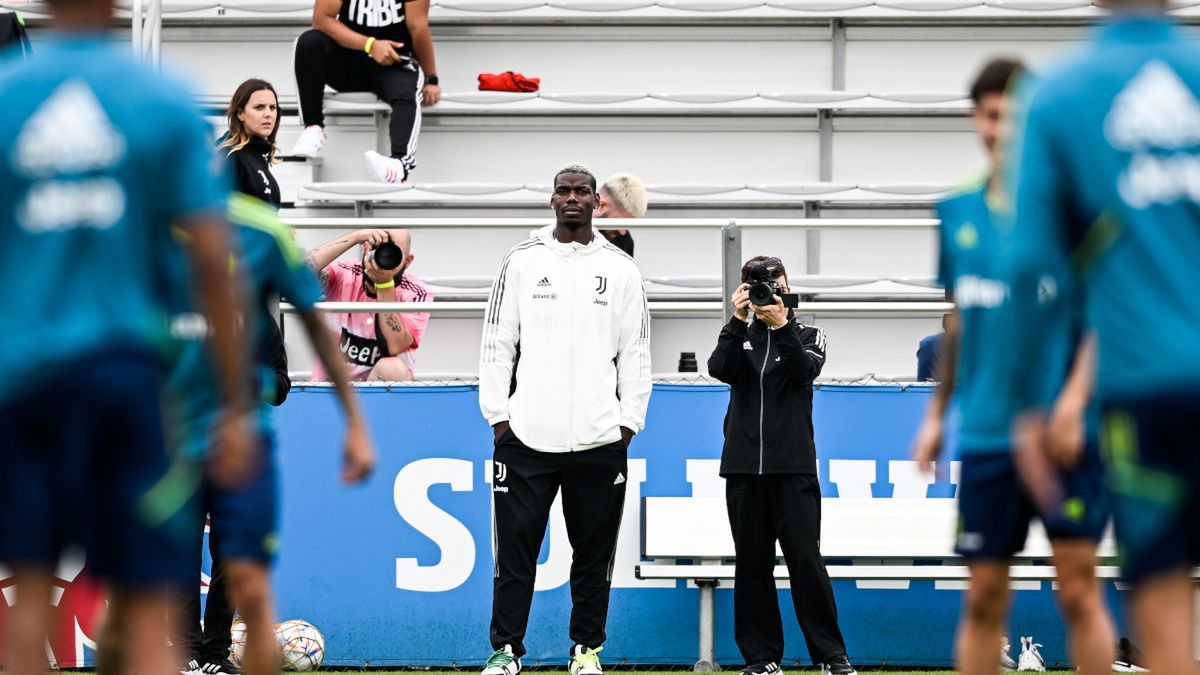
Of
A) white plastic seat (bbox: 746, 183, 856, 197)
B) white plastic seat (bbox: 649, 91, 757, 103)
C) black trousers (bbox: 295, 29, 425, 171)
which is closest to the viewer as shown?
white plastic seat (bbox: 746, 183, 856, 197)

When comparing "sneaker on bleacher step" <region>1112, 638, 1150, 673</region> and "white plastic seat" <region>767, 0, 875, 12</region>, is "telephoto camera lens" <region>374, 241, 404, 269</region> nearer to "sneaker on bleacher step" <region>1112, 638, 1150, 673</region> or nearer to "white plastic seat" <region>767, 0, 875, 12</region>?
"sneaker on bleacher step" <region>1112, 638, 1150, 673</region>

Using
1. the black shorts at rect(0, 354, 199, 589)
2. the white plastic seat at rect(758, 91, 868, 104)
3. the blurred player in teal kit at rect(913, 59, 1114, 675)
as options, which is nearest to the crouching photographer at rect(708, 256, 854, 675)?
the blurred player in teal kit at rect(913, 59, 1114, 675)

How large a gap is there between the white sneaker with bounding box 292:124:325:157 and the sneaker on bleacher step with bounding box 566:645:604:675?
5.28 m

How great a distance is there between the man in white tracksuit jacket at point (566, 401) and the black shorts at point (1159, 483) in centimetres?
481

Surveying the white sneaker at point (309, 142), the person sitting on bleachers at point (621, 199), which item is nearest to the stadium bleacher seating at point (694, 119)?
the white sneaker at point (309, 142)

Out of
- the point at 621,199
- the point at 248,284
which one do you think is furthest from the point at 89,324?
the point at 621,199

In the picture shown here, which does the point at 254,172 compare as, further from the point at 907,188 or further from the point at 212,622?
the point at 907,188

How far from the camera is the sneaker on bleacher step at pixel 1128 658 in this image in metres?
8.43

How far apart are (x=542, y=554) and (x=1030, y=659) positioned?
2.73m

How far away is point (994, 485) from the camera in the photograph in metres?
4.94

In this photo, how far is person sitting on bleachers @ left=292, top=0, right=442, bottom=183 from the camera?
11.8 m

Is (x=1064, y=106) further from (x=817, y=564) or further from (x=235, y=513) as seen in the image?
(x=817, y=564)

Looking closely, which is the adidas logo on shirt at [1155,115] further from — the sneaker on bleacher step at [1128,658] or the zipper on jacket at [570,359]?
the sneaker on bleacher step at [1128,658]

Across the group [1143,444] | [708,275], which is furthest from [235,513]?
[708,275]
